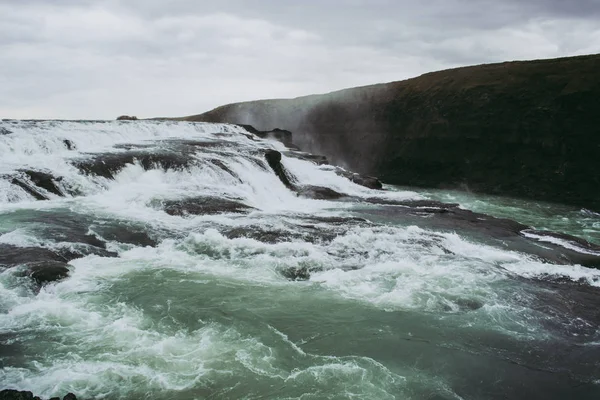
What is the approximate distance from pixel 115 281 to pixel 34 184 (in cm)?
688

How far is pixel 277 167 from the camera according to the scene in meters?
19.5

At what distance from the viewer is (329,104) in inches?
1626

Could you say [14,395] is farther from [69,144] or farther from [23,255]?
[69,144]

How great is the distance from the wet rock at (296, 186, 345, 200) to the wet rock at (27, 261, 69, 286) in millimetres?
10968

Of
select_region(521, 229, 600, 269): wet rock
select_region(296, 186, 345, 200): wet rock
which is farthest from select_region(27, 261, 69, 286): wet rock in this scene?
select_region(296, 186, 345, 200): wet rock

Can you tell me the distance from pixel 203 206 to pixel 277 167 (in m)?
6.93

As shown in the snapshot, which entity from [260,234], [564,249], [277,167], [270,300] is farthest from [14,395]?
[277,167]

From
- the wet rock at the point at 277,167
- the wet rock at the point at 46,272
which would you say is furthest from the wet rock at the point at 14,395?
the wet rock at the point at 277,167

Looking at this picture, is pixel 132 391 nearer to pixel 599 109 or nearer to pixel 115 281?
pixel 115 281

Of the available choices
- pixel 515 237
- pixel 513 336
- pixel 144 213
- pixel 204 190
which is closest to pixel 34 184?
pixel 144 213

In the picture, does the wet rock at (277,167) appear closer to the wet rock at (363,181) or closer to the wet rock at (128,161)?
the wet rock at (128,161)

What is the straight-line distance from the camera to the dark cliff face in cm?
2603

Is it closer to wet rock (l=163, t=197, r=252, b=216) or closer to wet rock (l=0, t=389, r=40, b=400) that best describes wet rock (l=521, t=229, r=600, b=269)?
wet rock (l=163, t=197, r=252, b=216)

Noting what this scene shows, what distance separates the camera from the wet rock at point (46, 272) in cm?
732
